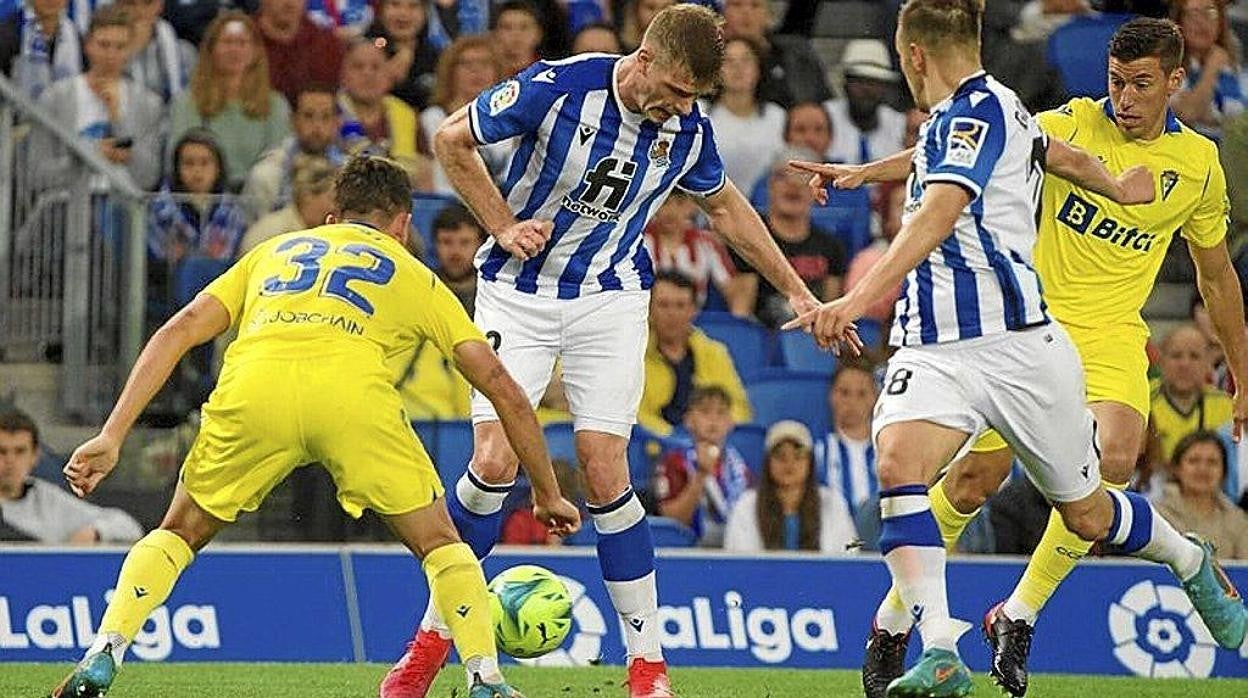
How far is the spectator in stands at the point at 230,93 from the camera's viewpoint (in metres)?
12.9

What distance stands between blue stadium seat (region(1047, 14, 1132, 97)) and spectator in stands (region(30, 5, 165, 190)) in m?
5.79

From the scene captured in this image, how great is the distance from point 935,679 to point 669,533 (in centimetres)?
527

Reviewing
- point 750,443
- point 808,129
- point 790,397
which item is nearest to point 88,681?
point 750,443

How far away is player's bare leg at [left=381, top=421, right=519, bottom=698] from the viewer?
7.45 meters

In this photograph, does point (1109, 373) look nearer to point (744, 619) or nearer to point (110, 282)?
point (744, 619)

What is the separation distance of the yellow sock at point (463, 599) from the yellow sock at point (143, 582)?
0.76m

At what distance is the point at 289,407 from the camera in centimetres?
655

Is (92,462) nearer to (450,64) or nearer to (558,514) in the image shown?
(558,514)

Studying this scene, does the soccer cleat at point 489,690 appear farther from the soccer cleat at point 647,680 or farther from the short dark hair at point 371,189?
the short dark hair at point 371,189

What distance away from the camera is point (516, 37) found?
44.1 ft

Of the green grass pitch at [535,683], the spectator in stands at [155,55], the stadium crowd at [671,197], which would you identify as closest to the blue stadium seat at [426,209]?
the stadium crowd at [671,197]

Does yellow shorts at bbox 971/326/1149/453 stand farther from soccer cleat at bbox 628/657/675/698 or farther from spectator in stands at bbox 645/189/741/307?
spectator in stands at bbox 645/189/741/307

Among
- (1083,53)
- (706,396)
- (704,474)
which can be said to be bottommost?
(704,474)

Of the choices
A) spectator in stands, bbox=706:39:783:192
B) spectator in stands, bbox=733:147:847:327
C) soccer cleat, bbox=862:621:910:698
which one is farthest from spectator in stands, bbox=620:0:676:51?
soccer cleat, bbox=862:621:910:698
